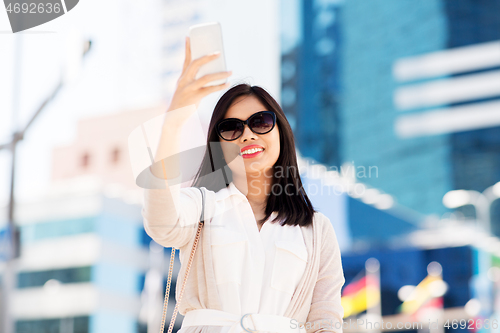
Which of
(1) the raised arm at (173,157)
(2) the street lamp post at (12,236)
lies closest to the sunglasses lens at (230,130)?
(1) the raised arm at (173,157)

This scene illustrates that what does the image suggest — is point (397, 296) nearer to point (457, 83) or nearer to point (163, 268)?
point (163, 268)

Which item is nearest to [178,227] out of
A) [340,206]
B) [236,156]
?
[236,156]

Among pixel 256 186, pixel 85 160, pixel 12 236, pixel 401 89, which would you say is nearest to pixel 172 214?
pixel 256 186

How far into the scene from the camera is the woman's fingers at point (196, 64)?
168cm

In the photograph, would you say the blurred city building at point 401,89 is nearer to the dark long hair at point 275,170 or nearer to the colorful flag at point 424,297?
the colorful flag at point 424,297

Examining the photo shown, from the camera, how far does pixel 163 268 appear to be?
3412cm

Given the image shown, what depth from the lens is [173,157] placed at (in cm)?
178

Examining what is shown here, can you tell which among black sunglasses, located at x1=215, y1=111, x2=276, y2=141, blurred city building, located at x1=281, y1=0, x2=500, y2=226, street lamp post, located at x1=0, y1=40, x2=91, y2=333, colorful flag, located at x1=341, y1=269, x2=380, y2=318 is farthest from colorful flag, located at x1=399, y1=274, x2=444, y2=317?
blurred city building, located at x1=281, y1=0, x2=500, y2=226

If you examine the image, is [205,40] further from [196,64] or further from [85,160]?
[85,160]

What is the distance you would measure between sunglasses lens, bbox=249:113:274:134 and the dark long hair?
0.12 m

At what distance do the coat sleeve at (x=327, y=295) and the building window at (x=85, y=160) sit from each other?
49.6 metres

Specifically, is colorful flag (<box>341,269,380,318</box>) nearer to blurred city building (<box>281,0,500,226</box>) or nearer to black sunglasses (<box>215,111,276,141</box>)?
black sunglasses (<box>215,111,276,141</box>)

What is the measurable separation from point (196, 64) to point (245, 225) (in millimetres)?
906

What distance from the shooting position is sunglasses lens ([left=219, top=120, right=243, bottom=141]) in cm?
244
